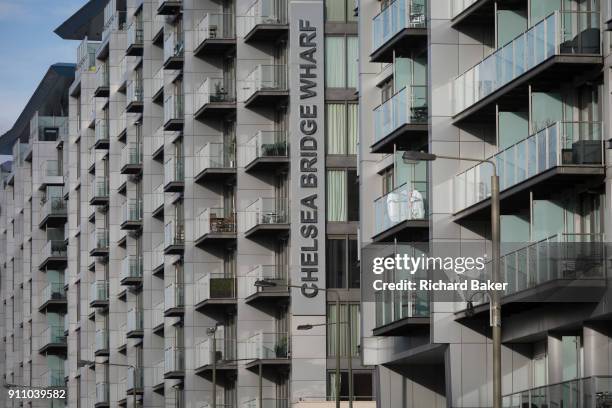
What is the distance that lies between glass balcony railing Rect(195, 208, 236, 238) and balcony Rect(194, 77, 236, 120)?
15.8 ft

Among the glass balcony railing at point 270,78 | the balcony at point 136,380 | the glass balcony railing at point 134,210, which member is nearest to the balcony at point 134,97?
the glass balcony railing at point 134,210

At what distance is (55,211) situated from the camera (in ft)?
432

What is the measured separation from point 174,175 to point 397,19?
112 feet

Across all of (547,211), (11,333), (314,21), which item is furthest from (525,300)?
(11,333)

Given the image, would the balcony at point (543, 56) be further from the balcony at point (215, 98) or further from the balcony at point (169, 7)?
the balcony at point (169, 7)

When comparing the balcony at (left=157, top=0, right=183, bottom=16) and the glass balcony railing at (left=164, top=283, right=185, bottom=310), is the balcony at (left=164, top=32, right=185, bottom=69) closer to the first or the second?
the balcony at (left=157, top=0, right=183, bottom=16)

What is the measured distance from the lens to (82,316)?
120 metres

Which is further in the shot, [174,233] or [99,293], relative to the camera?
[99,293]

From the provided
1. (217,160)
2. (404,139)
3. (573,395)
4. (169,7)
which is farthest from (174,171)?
(573,395)

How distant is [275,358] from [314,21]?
15483mm

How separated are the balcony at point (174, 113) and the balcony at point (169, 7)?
4.94m

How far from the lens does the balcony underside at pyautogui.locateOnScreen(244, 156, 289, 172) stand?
8006cm

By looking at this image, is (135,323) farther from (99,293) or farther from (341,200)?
(341,200)

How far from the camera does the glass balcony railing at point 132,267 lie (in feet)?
338
